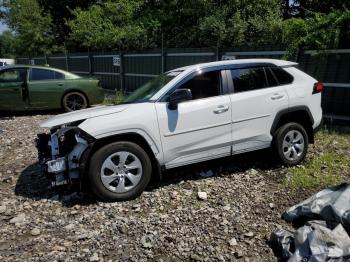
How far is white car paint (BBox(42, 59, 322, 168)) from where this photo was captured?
4707 millimetres

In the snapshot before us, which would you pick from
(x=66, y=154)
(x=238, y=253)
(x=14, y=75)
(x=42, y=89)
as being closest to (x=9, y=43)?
(x=14, y=75)

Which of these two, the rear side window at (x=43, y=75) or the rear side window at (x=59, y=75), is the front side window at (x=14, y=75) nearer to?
the rear side window at (x=43, y=75)

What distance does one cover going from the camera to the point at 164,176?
5.59 meters

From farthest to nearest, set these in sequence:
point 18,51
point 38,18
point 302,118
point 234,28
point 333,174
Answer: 1. point 18,51
2. point 38,18
3. point 234,28
4. point 302,118
5. point 333,174

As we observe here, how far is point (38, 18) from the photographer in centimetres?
2694

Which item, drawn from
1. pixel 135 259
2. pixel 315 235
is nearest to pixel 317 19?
pixel 315 235

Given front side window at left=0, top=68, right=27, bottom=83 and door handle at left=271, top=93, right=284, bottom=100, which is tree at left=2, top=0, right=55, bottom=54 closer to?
front side window at left=0, top=68, right=27, bottom=83

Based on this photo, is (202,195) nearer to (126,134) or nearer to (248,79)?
(126,134)

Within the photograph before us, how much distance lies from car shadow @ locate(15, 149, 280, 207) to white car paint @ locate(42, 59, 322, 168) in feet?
1.44

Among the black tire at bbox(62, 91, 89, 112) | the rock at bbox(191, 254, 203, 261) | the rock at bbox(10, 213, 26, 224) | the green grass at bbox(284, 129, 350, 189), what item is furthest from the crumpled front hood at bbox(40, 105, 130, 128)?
the black tire at bbox(62, 91, 89, 112)

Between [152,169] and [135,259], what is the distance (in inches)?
62.3

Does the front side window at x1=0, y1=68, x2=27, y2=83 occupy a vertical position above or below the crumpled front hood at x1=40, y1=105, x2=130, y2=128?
below

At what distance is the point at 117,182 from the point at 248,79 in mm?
2349

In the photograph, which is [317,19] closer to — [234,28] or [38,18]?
[234,28]
